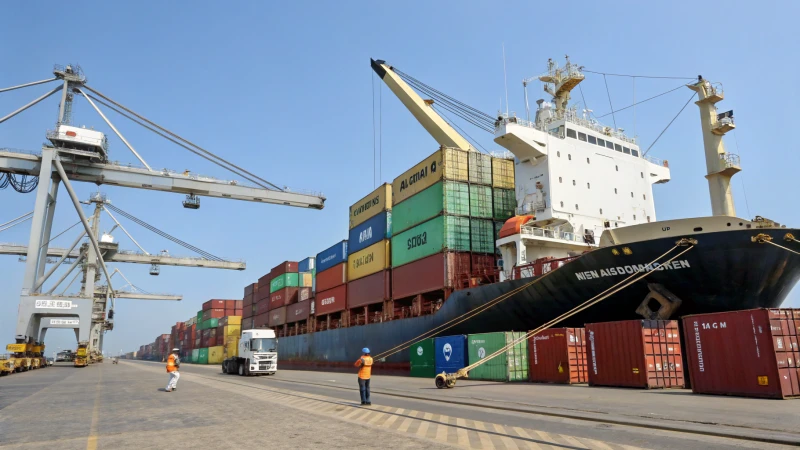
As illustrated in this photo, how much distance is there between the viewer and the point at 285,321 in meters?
47.1

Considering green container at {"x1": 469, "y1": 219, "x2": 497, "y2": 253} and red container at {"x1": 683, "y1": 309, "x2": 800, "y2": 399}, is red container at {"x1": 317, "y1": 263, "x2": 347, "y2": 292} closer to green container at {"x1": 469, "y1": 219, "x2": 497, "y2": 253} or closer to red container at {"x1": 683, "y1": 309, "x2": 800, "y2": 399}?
green container at {"x1": 469, "y1": 219, "x2": 497, "y2": 253}

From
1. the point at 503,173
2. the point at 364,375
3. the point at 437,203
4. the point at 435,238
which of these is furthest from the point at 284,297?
the point at 364,375

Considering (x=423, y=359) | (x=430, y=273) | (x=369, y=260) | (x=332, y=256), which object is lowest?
(x=423, y=359)

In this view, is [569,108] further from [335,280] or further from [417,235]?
[335,280]

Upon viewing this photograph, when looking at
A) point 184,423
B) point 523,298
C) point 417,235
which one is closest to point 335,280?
point 417,235

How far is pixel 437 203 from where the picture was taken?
25375mm

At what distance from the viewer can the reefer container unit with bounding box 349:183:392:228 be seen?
3119cm

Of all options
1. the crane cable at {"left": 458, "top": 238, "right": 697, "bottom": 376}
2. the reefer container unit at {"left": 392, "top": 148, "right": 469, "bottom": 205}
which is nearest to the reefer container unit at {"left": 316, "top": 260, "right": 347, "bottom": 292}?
the reefer container unit at {"left": 392, "top": 148, "right": 469, "bottom": 205}

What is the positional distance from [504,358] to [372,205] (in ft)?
53.6

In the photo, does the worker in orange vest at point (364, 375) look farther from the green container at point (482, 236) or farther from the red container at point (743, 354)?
the green container at point (482, 236)

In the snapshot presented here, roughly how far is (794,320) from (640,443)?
855 cm

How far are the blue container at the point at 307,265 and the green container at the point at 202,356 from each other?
33.1 meters

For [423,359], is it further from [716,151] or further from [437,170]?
[716,151]

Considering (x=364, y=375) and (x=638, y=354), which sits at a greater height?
(x=638, y=354)
